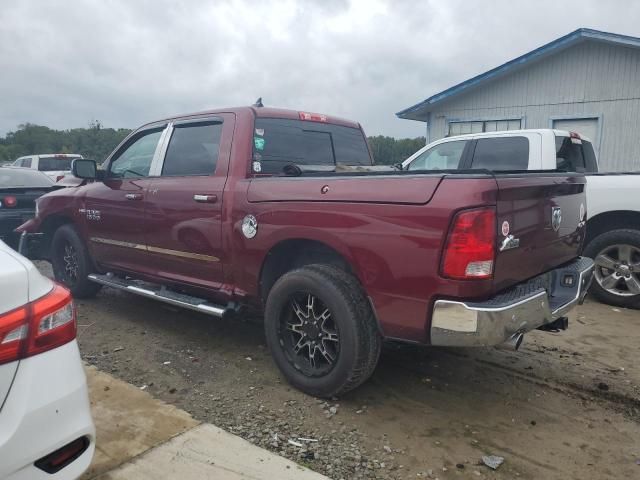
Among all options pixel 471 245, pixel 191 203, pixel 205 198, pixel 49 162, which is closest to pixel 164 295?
pixel 191 203

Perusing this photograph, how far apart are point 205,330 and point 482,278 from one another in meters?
2.91

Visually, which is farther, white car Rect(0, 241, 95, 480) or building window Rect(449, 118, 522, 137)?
building window Rect(449, 118, 522, 137)

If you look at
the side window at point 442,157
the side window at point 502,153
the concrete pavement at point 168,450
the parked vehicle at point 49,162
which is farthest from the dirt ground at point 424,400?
the parked vehicle at point 49,162

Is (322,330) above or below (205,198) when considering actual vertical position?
below

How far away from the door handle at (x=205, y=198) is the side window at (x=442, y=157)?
370 centimetres

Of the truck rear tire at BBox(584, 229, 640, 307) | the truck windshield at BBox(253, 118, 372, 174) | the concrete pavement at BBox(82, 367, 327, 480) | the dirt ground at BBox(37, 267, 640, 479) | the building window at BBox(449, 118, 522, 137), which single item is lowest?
the dirt ground at BBox(37, 267, 640, 479)

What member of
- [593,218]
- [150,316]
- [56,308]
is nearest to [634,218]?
[593,218]

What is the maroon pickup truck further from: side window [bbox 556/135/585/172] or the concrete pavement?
side window [bbox 556/135/585/172]

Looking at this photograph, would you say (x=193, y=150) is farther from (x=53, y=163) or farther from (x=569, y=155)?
(x=53, y=163)

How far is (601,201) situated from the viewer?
5594 mm

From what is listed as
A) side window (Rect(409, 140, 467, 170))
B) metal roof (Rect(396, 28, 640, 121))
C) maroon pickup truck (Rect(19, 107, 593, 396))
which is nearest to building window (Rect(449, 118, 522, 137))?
metal roof (Rect(396, 28, 640, 121))

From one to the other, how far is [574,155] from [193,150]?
174 inches

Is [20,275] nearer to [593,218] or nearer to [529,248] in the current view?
[529,248]

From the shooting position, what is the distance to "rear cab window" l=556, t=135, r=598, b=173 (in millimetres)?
5832
